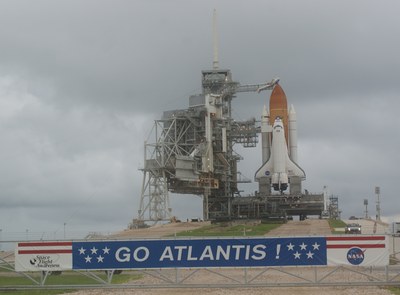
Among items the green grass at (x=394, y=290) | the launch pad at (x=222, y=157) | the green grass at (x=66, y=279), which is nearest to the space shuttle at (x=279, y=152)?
the launch pad at (x=222, y=157)

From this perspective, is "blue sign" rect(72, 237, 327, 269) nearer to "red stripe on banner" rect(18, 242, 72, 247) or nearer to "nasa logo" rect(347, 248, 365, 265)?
"red stripe on banner" rect(18, 242, 72, 247)

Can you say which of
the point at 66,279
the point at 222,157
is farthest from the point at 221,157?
the point at 66,279

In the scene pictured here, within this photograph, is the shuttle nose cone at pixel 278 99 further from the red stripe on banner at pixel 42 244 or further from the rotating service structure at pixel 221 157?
the red stripe on banner at pixel 42 244

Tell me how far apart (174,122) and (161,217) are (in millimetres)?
16535

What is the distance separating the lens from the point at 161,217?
103250 millimetres

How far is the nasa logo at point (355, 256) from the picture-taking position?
22.2 m

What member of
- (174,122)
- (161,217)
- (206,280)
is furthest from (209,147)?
(206,280)

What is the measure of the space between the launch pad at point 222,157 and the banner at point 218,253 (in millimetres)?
75035

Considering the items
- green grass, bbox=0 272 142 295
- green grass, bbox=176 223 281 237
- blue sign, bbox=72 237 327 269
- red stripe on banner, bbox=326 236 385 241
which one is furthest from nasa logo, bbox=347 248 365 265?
green grass, bbox=176 223 281 237

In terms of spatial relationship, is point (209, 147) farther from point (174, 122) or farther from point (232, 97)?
point (232, 97)

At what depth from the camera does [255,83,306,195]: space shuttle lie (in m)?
105

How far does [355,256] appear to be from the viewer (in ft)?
72.9

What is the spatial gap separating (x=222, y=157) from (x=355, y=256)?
8726 cm

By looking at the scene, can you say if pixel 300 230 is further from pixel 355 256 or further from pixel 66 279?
A: pixel 355 256
